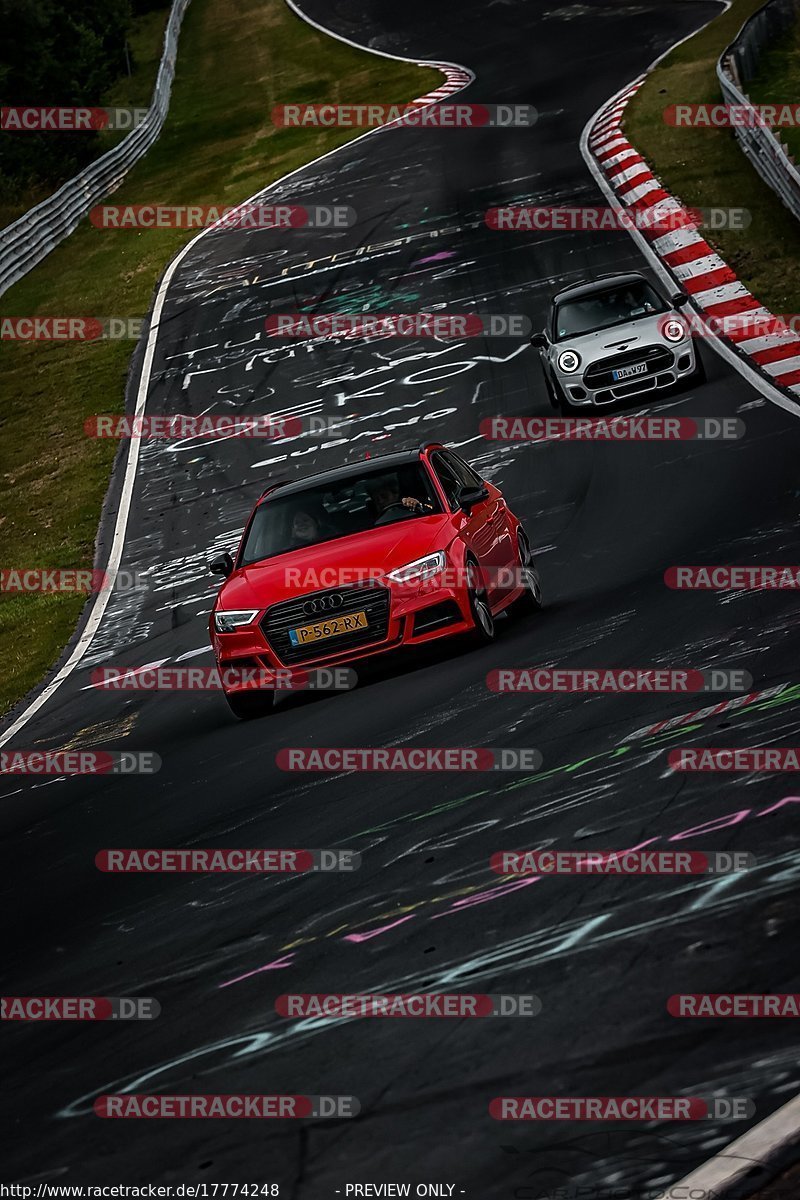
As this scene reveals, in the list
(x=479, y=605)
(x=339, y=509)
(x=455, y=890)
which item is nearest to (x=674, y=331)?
(x=339, y=509)

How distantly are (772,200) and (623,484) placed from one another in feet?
39.7

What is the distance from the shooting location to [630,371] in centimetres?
1952

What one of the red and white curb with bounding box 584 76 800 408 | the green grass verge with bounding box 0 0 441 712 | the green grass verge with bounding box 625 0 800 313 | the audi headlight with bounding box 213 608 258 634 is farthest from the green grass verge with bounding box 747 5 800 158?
the audi headlight with bounding box 213 608 258 634

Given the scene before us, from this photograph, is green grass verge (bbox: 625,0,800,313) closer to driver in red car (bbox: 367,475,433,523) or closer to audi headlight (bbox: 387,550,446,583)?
driver in red car (bbox: 367,475,433,523)

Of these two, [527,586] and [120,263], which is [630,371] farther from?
[120,263]

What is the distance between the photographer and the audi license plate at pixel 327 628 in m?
10.9

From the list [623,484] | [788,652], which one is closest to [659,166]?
[623,484]

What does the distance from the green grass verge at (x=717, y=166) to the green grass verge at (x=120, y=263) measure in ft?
26.5

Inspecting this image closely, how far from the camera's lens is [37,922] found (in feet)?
25.1

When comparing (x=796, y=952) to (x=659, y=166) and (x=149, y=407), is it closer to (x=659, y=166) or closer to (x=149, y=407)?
(x=149, y=407)

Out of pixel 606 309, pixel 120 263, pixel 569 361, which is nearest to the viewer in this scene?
pixel 569 361

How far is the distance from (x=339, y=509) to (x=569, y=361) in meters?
8.48

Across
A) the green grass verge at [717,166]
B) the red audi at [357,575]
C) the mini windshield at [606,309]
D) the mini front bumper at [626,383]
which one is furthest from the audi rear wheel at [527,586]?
the green grass verge at [717,166]

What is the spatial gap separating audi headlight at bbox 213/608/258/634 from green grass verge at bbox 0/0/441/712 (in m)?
4.25
